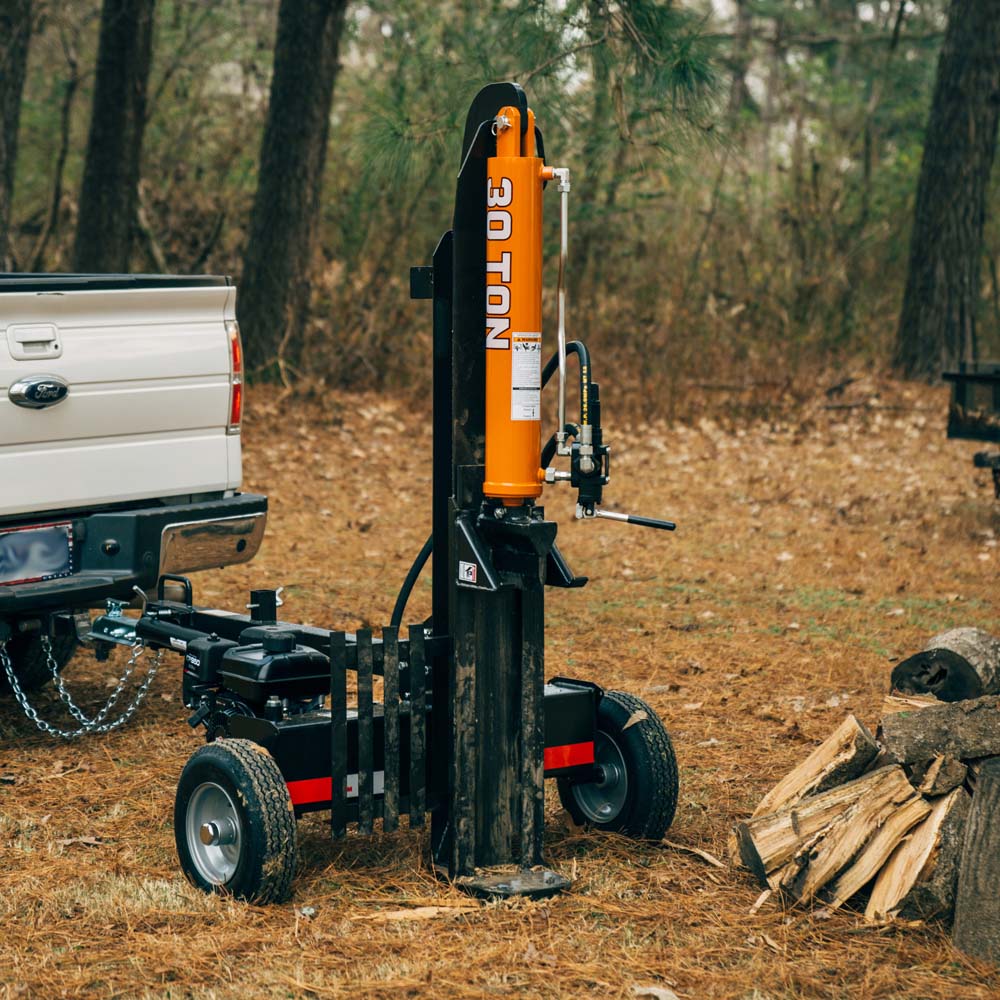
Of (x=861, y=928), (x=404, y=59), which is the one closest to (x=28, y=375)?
(x=861, y=928)

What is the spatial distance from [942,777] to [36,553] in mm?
3653

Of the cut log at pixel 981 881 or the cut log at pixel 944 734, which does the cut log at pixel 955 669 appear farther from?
the cut log at pixel 981 881

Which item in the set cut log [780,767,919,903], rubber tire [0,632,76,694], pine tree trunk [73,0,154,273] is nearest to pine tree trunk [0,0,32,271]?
pine tree trunk [73,0,154,273]

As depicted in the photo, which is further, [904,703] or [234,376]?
[234,376]

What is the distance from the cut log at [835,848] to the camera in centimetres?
431

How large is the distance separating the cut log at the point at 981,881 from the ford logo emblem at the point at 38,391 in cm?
387

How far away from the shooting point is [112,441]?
6.23 metres

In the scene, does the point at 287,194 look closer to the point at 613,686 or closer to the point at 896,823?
the point at 613,686

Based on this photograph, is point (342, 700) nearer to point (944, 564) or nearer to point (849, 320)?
point (944, 564)

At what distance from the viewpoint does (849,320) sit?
17906mm

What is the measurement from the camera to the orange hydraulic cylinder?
14.1ft

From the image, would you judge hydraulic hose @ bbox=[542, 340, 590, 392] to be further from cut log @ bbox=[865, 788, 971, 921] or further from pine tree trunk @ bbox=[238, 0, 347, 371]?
pine tree trunk @ bbox=[238, 0, 347, 371]

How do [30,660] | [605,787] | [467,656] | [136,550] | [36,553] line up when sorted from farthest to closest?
[30,660]
[136,550]
[36,553]
[605,787]
[467,656]

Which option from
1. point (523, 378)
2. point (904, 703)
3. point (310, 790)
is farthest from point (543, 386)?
point (904, 703)
